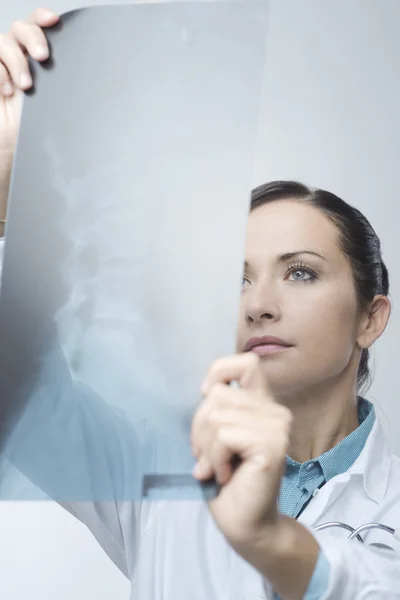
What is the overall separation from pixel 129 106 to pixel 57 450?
10.4 inches

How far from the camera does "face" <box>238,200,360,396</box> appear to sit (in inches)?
35.3

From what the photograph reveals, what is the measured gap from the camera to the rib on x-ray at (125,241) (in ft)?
1.78

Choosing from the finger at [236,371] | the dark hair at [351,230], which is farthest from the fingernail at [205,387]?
the dark hair at [351,230]

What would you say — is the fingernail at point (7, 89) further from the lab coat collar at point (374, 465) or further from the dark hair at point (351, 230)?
the lab coat collar at point (374, 465)

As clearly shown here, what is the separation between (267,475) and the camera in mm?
488

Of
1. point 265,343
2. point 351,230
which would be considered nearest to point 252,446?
point 265,343

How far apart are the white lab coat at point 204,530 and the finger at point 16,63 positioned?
516mm

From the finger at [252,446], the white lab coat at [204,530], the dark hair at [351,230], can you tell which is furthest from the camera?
the dark hair at [351,230]

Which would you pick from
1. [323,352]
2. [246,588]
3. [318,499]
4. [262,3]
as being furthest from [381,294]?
[262,3]

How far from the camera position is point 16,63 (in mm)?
584

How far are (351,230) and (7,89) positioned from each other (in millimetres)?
510

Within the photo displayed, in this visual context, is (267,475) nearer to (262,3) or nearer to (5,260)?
(5,260)

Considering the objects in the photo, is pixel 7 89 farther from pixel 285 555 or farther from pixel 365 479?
pixel 365 479

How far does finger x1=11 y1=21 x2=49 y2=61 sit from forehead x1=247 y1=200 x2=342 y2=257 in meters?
0.41
